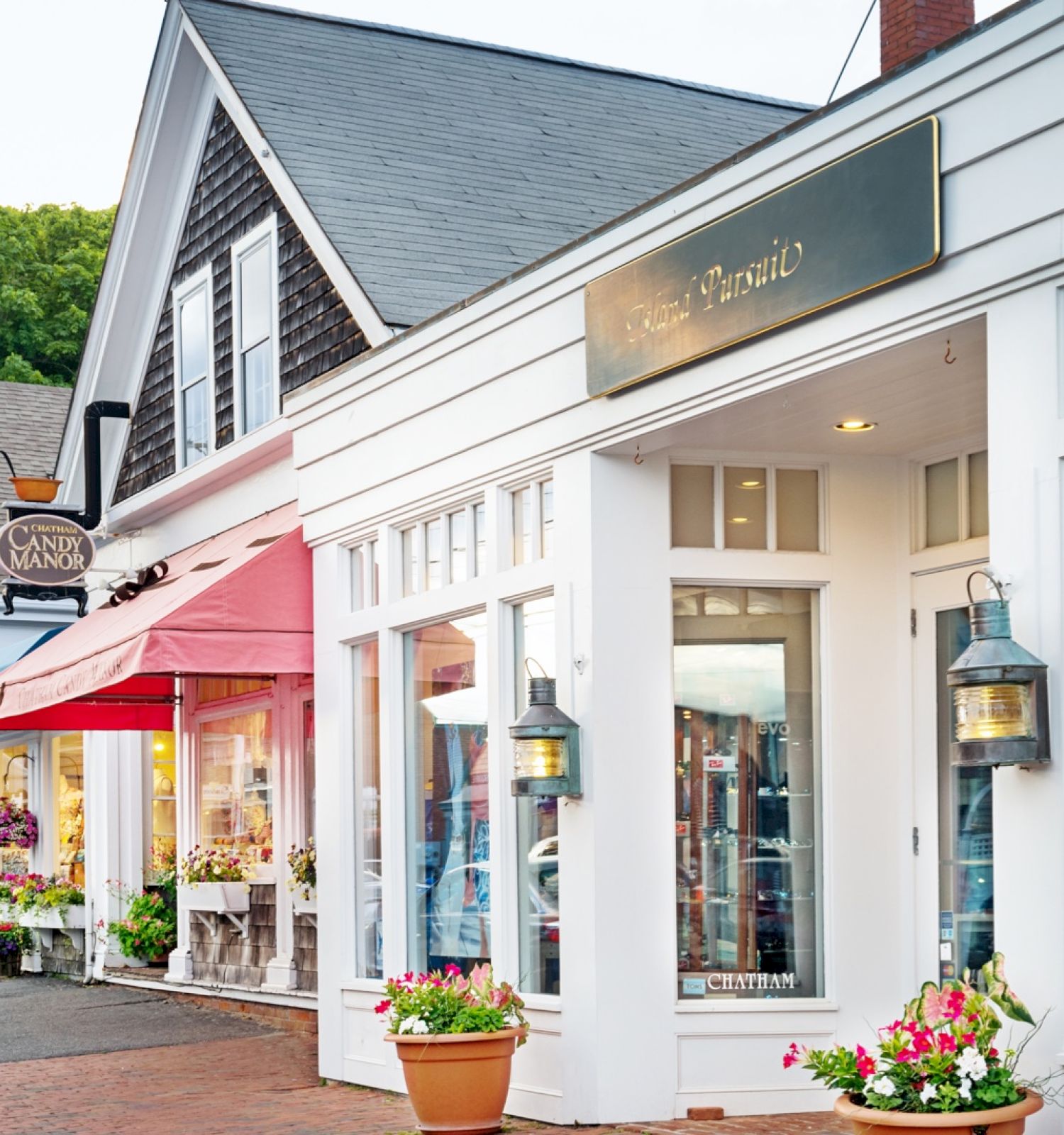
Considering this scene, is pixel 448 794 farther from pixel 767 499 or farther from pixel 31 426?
pixel 31 426

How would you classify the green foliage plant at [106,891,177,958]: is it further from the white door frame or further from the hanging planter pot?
the white door frame

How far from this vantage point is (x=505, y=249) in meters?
13.6

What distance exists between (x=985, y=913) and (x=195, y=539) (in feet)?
30.8

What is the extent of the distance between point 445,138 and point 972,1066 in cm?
1089

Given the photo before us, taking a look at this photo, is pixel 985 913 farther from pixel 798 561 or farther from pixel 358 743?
pixel 358 743

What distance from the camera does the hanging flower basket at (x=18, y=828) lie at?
2033 cm

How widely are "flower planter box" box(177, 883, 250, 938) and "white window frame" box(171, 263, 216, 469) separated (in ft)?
12.1

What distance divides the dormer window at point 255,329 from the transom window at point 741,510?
6.20 m

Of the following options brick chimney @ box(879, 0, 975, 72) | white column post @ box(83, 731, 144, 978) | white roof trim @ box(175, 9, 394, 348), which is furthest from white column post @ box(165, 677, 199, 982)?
brick chimney @ box(879, 0, 975, 72)

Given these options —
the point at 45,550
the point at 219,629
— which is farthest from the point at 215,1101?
the point at 45,550

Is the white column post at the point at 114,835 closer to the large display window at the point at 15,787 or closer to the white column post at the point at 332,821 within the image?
the large display window at the point at 15,787

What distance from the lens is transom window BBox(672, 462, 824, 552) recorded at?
8812 mm

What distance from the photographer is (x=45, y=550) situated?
1662cm

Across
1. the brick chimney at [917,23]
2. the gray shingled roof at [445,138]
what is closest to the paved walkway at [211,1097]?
the gray shingled roof at [445,138]
